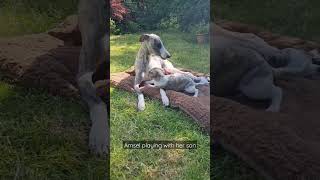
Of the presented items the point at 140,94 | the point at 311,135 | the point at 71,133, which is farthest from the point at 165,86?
the point at 311,135

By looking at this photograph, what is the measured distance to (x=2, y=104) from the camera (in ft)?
13.1

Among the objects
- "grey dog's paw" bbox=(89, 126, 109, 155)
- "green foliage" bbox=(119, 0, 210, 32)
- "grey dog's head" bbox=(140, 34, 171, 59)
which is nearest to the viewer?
"green foliage" bbox=(119, 0, 210, 32)

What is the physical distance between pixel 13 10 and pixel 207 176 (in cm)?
178

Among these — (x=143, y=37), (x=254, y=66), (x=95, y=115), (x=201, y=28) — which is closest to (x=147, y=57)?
(x=143, y=37)

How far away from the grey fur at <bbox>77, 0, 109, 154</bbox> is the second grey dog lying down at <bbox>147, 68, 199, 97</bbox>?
1.15ft

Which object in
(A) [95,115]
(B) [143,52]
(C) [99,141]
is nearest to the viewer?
(B) [143,52]

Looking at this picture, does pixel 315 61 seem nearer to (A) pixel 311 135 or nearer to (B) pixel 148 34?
(A) pixel 311 135

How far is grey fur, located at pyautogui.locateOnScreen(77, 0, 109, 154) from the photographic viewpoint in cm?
381

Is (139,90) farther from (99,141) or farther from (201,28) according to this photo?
(201,28)

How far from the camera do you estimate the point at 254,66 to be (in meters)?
3.90

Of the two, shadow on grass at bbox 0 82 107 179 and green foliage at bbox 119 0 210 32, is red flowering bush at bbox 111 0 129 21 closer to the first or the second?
green foliage at bbox 119 0 210 32

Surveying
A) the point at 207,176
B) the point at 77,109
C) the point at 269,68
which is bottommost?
the point at 207,176

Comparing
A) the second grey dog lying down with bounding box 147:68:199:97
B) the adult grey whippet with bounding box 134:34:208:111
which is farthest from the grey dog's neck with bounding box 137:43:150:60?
the second grey dog lying down with bounding box 147:68:199:97

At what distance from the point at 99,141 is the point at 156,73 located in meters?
0.60
